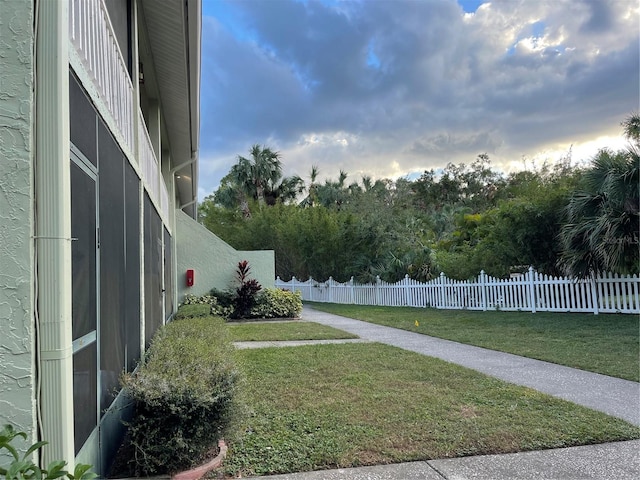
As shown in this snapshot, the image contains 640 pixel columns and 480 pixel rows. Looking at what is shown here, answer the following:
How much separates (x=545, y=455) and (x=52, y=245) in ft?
12.5

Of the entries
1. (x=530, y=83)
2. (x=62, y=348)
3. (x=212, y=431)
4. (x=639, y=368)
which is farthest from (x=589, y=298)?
(x=62, y=348)

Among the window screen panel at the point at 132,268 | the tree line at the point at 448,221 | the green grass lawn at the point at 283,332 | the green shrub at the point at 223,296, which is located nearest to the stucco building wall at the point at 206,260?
the green shrub at the point at 223,296

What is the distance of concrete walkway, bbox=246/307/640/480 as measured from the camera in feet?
10.7

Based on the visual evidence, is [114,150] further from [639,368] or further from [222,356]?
[639,368]

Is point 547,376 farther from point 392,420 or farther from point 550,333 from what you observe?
point 550,333

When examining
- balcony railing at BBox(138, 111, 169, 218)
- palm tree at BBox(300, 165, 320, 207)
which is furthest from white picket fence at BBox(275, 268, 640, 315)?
palm tree at BBox(300, 165, 320, 207)

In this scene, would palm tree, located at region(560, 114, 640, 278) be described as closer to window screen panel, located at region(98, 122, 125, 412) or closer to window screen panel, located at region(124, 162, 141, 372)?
window screen panel, located at region(124, 162, 141, 372)

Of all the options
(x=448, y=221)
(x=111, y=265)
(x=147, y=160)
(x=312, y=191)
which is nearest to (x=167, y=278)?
(x=147, y=160)

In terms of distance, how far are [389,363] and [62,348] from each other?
5.72m

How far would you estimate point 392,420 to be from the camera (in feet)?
14.3

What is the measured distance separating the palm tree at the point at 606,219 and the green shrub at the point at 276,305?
27.0 feet

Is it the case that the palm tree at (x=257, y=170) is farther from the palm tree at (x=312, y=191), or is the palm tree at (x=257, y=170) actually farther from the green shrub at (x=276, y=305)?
the green shrub at (x=276, y=305)

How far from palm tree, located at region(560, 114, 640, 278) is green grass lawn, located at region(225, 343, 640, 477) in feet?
22.5

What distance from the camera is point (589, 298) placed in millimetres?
12078
